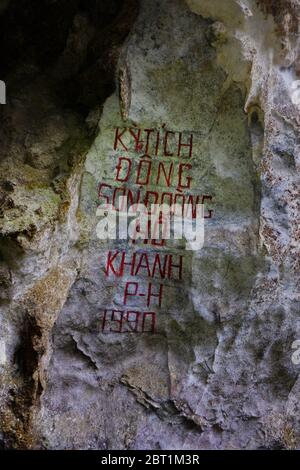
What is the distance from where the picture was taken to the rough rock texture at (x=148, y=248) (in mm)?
2863

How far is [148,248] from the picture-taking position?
303 centimetres

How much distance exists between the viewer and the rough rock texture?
9.39ft

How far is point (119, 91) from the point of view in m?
2.89

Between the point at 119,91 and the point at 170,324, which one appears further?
the point at 170,324

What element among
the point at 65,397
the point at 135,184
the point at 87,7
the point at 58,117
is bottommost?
the point at 65,397

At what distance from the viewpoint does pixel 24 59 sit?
3061 millimetres

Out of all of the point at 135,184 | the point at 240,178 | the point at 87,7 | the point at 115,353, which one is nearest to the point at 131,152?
the point at 135,184

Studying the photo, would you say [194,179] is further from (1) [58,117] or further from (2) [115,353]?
(2) [115,353]

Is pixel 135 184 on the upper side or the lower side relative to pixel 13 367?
upper

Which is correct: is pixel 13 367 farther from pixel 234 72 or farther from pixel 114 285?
pixel 234 72

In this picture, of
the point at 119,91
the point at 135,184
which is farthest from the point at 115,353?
the point at 119,91

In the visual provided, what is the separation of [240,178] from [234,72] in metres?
0.56

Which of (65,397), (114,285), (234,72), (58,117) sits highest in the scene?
(234,72)

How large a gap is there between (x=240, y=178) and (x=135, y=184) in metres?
0.57
